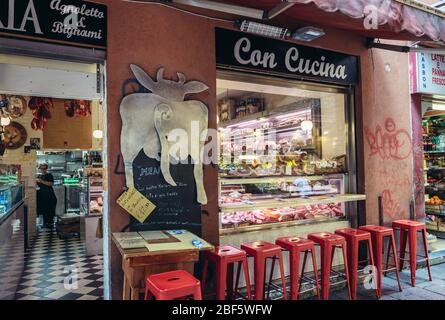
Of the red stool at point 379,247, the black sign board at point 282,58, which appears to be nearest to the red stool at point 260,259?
the red stool at point 379,247

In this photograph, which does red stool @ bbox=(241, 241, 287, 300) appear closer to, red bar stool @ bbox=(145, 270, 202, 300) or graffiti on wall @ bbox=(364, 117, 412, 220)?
red bar stool @ bbox=(145, 270, 202, 300)

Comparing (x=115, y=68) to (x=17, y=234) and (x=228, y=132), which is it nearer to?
(x=228, y=132)

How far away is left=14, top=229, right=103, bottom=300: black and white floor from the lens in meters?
4.22

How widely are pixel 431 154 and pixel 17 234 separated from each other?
25.1ft

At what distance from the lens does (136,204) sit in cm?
323

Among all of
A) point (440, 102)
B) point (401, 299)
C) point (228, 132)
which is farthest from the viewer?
point (440, 102)

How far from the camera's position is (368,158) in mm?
4781

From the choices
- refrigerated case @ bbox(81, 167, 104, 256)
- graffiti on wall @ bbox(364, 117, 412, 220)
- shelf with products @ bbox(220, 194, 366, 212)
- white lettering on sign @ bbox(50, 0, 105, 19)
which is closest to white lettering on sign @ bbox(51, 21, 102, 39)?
white lettering on sign @ bbox(50, 0, 105, 19)

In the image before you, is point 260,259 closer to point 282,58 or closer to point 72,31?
point 282,58

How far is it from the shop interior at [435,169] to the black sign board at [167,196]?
16.2 feet

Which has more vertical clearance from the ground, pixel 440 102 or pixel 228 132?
pixel 440 102

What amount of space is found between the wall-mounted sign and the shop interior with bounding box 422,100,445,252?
108cm

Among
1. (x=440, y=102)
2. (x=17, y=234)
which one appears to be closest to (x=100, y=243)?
(x=17, y=234)

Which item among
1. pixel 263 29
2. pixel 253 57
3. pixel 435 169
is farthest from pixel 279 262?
pixel 435 169
